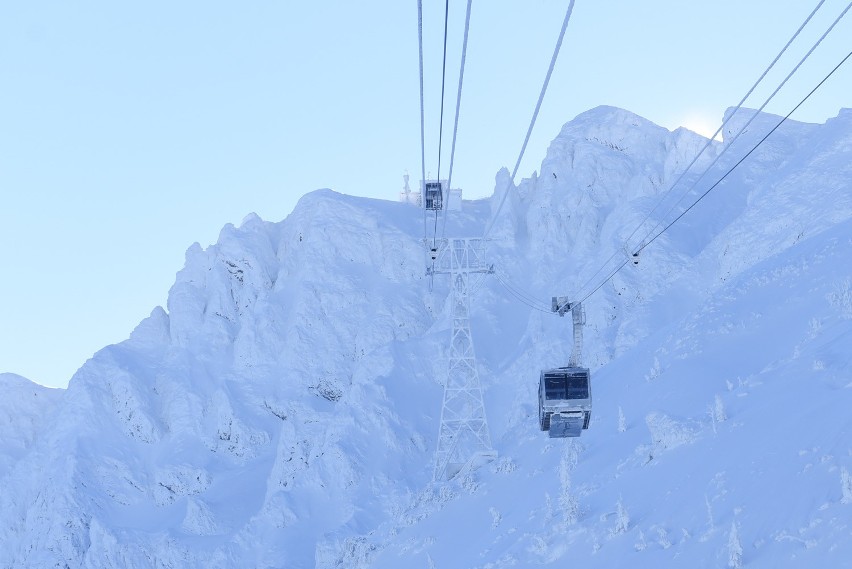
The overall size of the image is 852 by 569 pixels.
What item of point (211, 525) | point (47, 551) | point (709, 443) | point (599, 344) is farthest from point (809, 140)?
point (47, 551)

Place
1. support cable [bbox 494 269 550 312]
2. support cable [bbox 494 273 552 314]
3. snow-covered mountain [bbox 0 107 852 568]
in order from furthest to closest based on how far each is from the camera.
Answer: support cable [bbox 494 273 552 314] < support cable [bbox 494 269 550 312] < snow-covered mountain [bbox 0 107 852 568]

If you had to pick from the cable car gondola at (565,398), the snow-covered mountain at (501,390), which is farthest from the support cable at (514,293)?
the cable car gondola at (565,398)

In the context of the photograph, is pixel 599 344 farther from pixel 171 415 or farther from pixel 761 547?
pixel 761 547

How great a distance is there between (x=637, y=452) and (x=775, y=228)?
2685 cm

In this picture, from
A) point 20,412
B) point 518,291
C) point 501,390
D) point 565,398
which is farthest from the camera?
point 20,412

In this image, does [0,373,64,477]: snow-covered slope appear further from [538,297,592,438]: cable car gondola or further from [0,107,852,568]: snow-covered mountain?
[538,297,592,438]: cable car gondola

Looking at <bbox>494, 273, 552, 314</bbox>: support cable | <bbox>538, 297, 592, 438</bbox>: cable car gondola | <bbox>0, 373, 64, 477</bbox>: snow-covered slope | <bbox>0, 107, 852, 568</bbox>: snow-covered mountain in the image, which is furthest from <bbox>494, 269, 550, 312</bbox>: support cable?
<bbox>0, 373, 64, 477</bbox>: snow-covered slope

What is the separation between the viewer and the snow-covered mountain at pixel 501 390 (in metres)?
32.2

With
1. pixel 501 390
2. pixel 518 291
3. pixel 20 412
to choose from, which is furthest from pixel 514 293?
pixel 20 412

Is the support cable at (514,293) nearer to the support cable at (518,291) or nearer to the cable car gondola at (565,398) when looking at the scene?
the support cable at (518,291)

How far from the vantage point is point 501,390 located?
65.2m

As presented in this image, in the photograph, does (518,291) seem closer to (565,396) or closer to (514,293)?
(514,293)

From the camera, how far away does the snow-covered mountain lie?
1266 inches

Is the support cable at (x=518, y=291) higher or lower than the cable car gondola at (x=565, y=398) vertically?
higher
